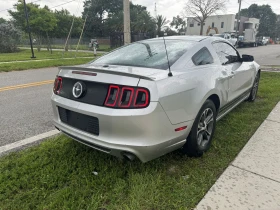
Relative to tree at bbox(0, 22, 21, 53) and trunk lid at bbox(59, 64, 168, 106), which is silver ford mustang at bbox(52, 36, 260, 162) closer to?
trunk lid at bbox(59, 64, 168, 106)

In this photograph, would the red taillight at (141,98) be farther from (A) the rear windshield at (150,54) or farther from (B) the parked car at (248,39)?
(B) the parked car at (248,39)

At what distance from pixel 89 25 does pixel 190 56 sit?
50.3m

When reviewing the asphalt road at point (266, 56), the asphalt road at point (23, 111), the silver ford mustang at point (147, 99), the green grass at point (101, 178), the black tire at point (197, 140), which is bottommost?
the asphalt road at point (266, 56)

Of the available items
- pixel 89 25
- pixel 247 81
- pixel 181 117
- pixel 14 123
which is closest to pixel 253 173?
pixel 181 117

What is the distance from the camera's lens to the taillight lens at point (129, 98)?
2.11m

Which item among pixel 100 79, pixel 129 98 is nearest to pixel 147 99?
pixel 129 98

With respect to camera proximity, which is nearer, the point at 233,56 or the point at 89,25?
the point at 233,56

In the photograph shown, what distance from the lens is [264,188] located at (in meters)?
Answer: 2.32

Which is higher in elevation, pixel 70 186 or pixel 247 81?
pixel 247 81

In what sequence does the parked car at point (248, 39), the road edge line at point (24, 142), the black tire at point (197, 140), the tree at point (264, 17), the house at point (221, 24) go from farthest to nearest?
the tree at point (264, 17), the house at point (221, 24), the parked car at point (248, 39), the road edge line at point (24, 142), the black tire at point (197, 140)

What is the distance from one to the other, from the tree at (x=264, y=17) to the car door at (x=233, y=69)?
80721 mm


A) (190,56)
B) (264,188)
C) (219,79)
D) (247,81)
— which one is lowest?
(264,188)

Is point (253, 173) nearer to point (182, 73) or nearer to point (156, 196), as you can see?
point (156, 196)

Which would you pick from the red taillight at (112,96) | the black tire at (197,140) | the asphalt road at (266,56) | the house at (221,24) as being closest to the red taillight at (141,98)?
the red taillight at (112,96)
